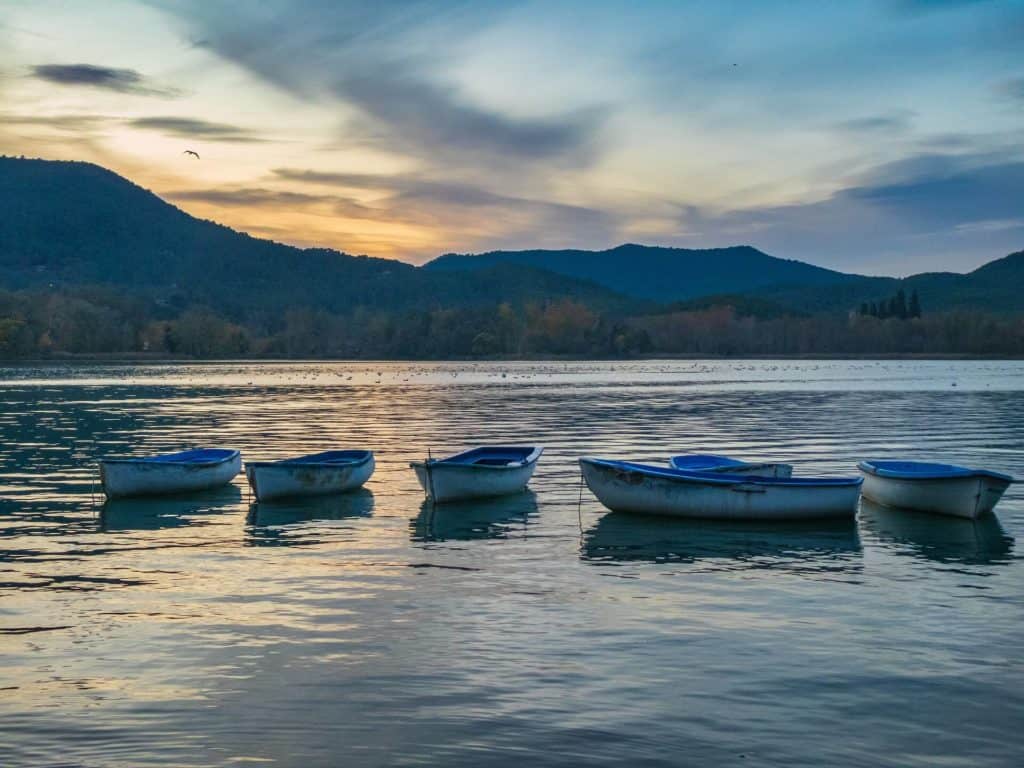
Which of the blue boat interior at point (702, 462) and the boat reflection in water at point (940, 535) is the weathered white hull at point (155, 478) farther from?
the boat reflection in water at point (940, 535)

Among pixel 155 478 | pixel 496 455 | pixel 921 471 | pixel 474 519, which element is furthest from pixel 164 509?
pixel 921 471

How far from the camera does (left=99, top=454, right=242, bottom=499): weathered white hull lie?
3397 cm

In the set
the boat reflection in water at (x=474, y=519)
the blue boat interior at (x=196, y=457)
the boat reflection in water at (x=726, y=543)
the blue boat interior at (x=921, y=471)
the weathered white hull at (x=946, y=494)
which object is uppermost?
the blue boat interior at (x=196, y=457)

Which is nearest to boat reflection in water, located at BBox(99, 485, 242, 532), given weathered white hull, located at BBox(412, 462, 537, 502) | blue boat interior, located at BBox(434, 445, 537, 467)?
weathered white hull, located at BBox(412, 462, 537, 502)

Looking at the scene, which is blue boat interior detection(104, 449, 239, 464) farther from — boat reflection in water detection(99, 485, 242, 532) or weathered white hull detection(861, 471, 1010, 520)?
weathered white hull detection(861, 471, 1010, 520)

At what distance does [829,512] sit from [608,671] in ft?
49.0

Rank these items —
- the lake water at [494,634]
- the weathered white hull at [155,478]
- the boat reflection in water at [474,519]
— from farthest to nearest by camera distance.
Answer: the weathered white hull at [155,478] → the boat reflection in water at [474,519] → the lake water at [494,634]

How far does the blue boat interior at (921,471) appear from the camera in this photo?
94.9 ft

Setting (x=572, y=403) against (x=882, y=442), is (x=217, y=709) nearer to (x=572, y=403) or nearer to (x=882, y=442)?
(x=882, y=442)

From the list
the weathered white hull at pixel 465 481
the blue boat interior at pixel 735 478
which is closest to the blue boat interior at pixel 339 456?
the weathered white hull at pixel 465 481

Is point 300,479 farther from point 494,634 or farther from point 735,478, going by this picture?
point 494,634

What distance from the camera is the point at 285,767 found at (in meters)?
11.9

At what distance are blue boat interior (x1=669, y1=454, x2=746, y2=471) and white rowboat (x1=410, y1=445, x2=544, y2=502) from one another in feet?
15.7

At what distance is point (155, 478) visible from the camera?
34.6m
